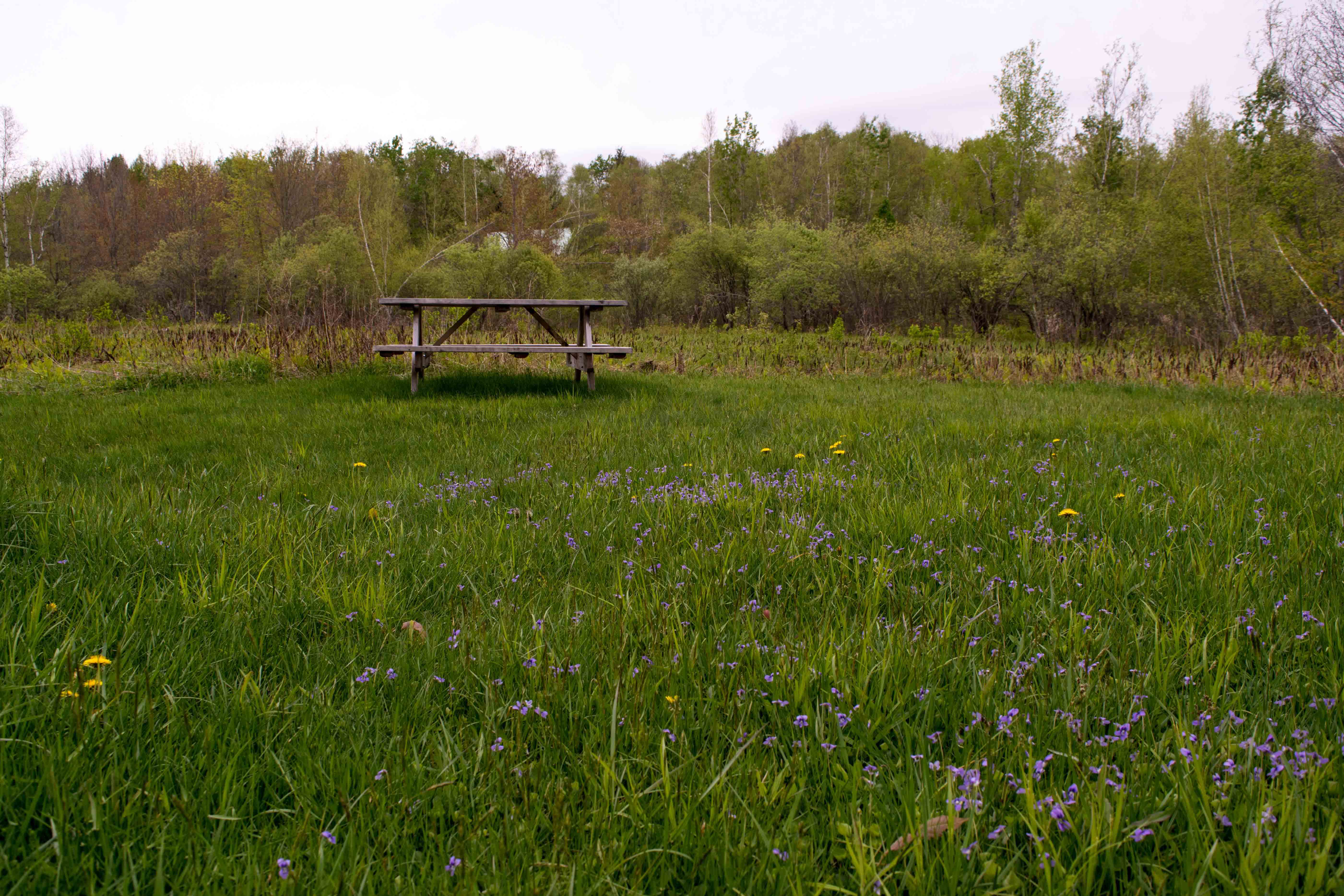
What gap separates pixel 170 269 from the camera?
36562 mm

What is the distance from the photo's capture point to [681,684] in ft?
5.51

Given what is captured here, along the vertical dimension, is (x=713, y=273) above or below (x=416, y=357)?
above

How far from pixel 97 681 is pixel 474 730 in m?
0.80

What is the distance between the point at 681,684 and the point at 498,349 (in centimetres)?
623

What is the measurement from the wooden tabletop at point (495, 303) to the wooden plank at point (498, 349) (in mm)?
472

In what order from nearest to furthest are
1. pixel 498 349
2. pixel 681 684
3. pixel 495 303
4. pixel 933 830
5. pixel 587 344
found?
pixel 933 830 < pixel 681 684 < pixel 498 349 < pixel 495 303 < pixel 587 344

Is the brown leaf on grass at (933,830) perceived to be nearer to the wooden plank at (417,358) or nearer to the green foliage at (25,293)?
the wooden plank at (417,358)

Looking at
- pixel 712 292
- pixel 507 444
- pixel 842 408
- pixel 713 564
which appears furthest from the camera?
pixel 712 292

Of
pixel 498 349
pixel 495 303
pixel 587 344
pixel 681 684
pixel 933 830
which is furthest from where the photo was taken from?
pixel 587 344

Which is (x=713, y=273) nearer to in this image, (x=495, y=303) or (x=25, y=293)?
(x=495, y=303)

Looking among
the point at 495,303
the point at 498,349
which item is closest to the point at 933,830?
the point at 498,349

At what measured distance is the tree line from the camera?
21.5m

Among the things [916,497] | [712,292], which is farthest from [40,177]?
[916,497]

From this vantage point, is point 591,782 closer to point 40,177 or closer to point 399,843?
point 399,843
